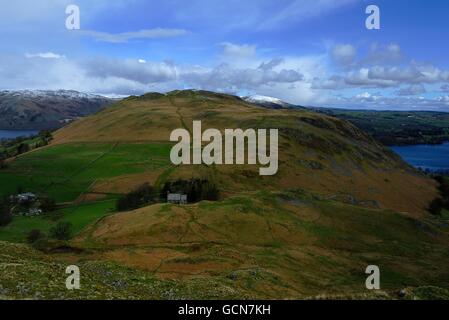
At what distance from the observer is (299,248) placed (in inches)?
2509

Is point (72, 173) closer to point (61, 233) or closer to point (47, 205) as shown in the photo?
point (47, 205)

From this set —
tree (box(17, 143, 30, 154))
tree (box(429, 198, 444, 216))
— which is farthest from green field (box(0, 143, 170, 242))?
tree (box(429, 198, 444, 216))

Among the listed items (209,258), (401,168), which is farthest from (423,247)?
(401,168)

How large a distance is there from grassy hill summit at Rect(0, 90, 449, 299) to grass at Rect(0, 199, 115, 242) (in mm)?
414

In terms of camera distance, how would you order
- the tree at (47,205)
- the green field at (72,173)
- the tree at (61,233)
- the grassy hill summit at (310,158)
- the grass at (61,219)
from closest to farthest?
the tree at (61,233) → the grass at (61,219) → the green field at (72,173) → the tree at (47,205) → the grassy hill summit at (310,158)

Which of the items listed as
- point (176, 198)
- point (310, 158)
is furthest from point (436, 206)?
point (176, 198)

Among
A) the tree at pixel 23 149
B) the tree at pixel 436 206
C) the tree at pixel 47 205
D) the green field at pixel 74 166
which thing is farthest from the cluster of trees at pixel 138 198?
the tree at pixel 23 149

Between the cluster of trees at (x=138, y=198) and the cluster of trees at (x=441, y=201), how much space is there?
85.4 meters

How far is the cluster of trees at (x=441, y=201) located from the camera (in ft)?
450

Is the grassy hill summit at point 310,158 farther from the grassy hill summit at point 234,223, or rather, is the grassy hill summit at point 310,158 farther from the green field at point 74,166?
the green field at point 74,166

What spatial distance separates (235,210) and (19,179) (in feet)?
281

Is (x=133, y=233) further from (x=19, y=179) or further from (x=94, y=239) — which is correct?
(x=19, y=179)

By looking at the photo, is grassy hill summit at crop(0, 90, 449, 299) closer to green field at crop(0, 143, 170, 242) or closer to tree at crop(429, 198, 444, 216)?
green field at crop(0, 143, 170, 242)
